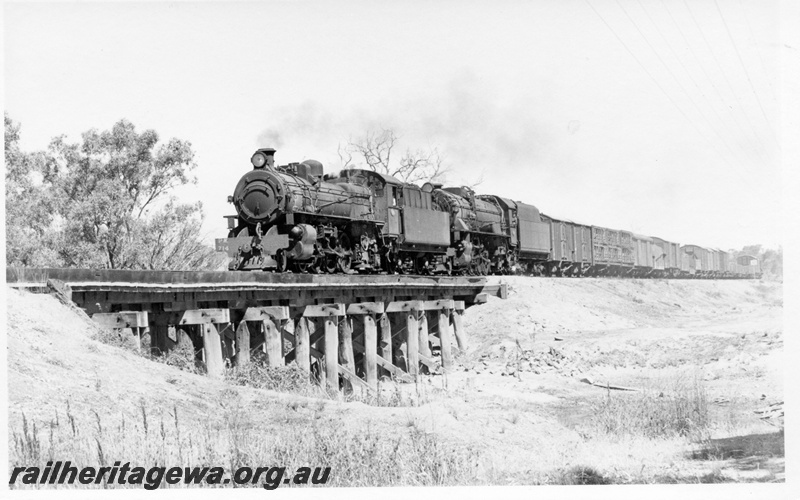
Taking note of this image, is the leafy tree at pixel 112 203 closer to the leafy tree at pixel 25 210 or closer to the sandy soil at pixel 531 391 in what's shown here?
the leafy tree at pixel 25 210

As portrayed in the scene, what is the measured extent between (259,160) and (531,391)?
29.0 feet

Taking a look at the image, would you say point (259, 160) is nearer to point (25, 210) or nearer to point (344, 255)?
point (344, 255)

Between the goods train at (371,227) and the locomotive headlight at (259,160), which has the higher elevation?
the locomotive headlight at (259,160)

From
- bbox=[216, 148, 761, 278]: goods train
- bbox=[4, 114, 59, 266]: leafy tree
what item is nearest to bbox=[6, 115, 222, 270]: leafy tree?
bbox=[4, 114, 59, 266]: leafy tree

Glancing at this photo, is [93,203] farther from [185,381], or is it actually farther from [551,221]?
[551,221]

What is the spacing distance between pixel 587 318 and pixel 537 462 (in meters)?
20.2

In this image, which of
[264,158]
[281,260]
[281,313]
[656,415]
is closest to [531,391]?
[656,415]

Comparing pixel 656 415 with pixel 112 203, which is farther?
pixel 112 203

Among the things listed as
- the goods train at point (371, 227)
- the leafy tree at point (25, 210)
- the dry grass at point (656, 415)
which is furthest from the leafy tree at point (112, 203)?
the dry grass at point (656, 415)

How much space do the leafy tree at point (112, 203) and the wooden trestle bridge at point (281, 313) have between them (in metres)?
9.95

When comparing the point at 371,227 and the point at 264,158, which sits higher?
the point at 264,158

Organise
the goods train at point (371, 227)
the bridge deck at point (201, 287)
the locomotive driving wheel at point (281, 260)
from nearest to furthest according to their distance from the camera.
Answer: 1. the bridge deck at point (201, 287)
2. the locomotive driving wheel at point (281, 260)
3. the goods train at point (371, 227)

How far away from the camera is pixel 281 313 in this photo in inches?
665

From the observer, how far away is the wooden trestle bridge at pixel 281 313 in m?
13.1
